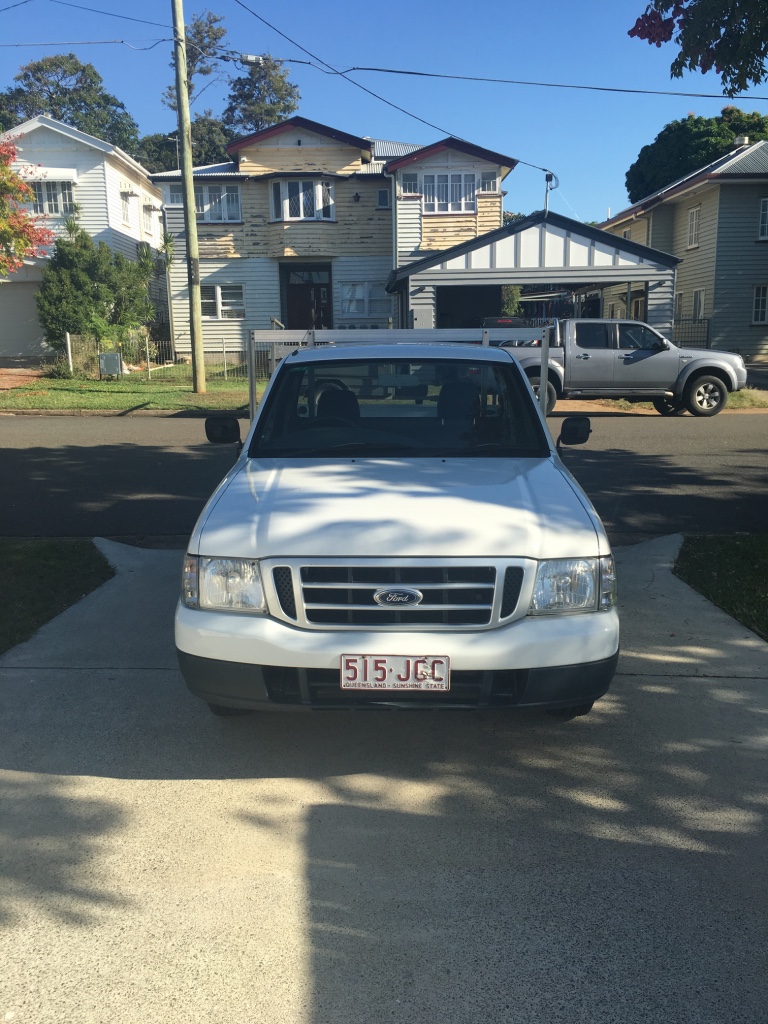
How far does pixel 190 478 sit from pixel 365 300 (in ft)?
76.6

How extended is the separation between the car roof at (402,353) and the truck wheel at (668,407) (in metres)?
13.5

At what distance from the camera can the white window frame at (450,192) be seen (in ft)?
99.5

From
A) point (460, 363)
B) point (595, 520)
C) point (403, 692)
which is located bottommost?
point (403, 692)

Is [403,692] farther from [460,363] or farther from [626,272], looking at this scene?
[626,272]

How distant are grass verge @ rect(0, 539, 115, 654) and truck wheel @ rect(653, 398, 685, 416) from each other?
44.0ft

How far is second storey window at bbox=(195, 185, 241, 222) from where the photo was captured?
31.8 m

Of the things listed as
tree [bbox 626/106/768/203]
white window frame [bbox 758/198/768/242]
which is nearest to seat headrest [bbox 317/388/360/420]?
white window frame [bbox 758/198/768/242]

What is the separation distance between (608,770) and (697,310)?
3332 cm

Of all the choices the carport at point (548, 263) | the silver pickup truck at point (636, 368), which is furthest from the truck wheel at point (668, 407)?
the carport at point (548, 263)

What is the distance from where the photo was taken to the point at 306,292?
1302 inches

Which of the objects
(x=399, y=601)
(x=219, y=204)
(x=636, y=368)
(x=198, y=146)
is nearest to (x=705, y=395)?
(x=636, y=368)

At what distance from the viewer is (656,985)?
8.44 feet

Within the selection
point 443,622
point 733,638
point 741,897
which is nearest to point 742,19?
point 733,638

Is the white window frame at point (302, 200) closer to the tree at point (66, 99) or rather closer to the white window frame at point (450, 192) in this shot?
the white window frame at point (450, 192)
